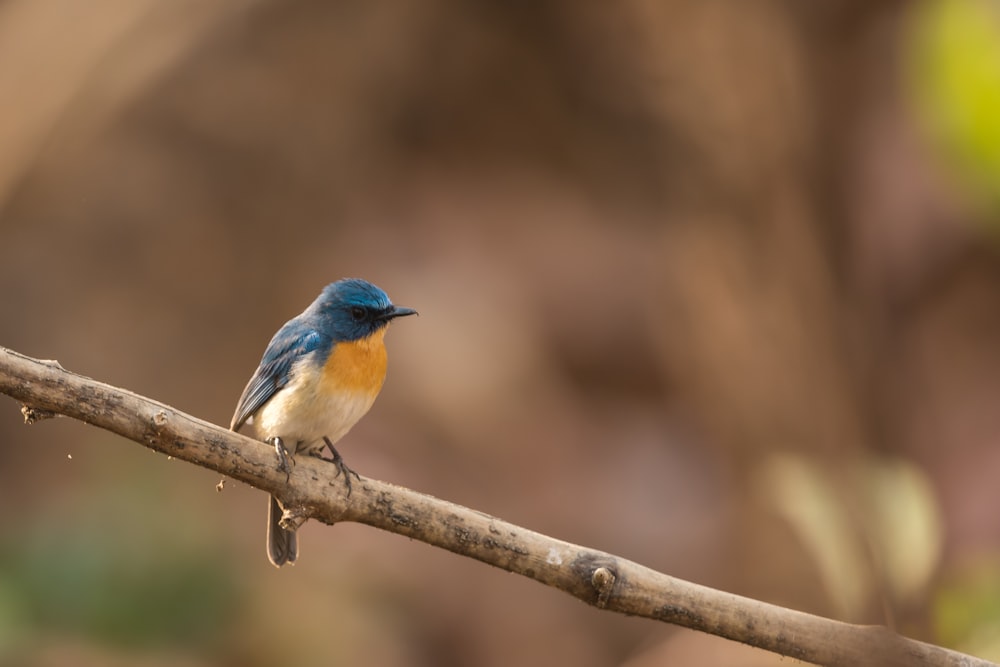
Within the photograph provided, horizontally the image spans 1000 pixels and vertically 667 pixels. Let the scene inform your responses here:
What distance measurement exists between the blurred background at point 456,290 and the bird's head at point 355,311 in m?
2.06

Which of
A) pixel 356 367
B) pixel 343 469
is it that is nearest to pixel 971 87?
pixel 343 469

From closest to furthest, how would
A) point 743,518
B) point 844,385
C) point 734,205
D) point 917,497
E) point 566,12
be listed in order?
1. point 917,497
2. point 844,385
3. point 734,205
4. point 743,518
5. point 566,12

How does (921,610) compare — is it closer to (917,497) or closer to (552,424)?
(917,497)

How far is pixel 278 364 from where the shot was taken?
294 cm

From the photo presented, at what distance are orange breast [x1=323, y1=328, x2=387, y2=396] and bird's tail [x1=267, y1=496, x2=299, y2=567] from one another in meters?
0.48

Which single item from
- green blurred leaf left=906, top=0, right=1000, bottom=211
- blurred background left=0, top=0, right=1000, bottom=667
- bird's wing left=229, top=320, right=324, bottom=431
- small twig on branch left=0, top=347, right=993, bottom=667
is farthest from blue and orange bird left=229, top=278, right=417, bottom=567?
blurred background left=0, top=0, right=1000, bottom=667

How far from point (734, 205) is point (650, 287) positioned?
295cm

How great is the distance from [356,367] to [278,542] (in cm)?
68

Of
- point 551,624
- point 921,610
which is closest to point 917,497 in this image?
point 921,610

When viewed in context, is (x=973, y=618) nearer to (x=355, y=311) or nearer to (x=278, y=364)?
(x=355, y=311)

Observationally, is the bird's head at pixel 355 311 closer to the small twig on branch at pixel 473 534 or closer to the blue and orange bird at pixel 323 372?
the blue and orange bird at pixel 323 372

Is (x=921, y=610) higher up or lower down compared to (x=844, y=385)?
lower down

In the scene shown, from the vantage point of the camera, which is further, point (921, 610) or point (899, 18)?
point (899, 18)

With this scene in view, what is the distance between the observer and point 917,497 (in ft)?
6.02
